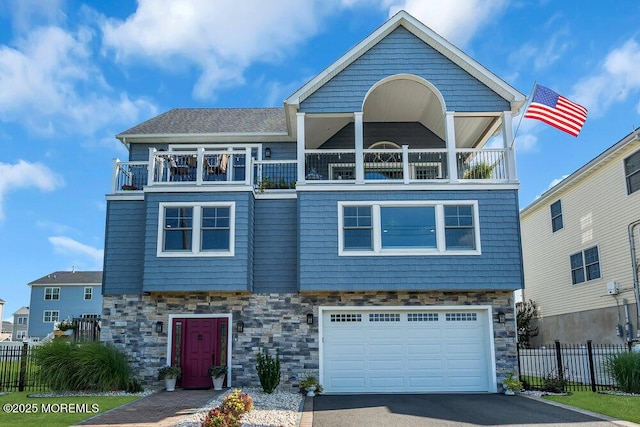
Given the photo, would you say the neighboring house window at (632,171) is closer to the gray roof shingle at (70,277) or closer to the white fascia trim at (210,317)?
the white fascia trim at (210,317)

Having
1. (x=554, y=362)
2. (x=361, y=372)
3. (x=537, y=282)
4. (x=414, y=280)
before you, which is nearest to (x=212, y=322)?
(x=361, y=372)

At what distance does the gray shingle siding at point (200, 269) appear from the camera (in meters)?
15.9

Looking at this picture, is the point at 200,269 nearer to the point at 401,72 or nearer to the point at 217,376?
the point at 217,376

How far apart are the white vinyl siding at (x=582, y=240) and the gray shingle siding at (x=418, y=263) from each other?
5257mm

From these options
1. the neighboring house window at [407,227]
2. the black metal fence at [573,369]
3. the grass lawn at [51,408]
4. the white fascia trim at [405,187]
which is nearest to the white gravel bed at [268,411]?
the grass lawn at [51,408]

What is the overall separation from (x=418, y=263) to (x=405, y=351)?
2422mm

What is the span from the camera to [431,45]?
Answer: 57.0 feet

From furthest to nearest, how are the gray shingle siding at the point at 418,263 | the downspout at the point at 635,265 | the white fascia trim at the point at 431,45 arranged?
the downspout at the point at 635,265, the white fascia trim at the point at 431,45, the gray shingle siding at the point at 418,263

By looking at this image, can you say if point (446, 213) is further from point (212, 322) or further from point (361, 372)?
point (212, 322)

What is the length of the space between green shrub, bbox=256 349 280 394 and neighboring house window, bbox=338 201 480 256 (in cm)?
343

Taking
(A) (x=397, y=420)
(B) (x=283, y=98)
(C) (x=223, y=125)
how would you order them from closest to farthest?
(A) (x=397, y=420)
(B) (x=283, y=98)
(C) (x=223, y=125)

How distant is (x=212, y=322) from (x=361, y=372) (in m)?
4.27

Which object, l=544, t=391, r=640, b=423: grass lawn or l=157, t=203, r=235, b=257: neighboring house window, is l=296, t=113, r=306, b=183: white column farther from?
l=544, t=391, r=640, b=423: grass lawn

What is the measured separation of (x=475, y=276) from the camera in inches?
627
